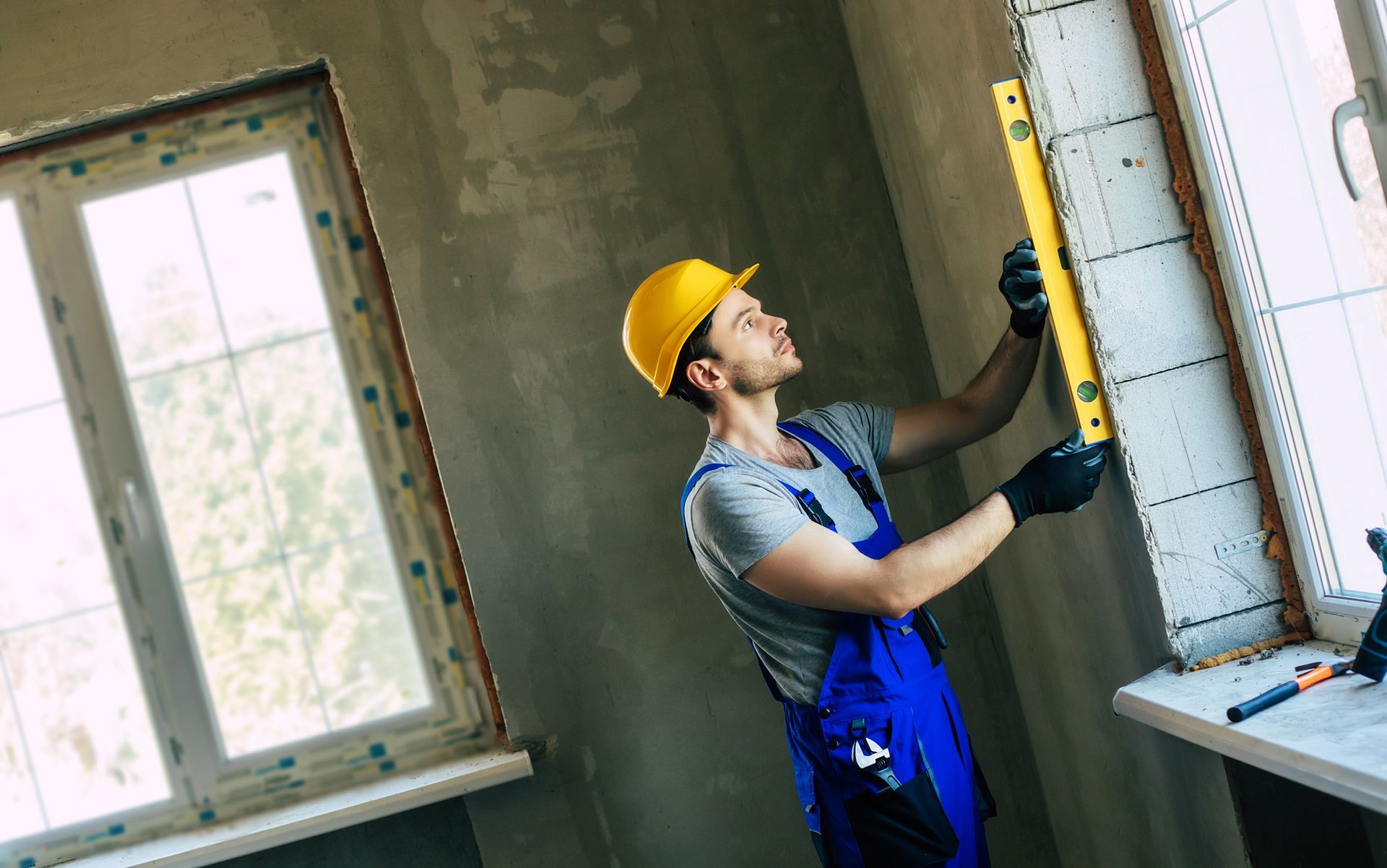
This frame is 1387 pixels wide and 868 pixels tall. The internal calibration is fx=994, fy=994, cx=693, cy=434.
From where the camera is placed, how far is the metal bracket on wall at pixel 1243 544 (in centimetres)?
156

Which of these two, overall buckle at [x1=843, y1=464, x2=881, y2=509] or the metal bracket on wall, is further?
overall buckle at [x1=843, y1=464, x2=881, y2=509]

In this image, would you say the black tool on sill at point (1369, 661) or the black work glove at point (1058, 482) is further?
the black work glove at point (1058, 482)

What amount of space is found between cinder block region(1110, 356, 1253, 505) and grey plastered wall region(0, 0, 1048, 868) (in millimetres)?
997

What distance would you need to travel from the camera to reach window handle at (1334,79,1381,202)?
1249 mm

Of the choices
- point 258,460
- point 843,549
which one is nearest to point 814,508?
point 843,549

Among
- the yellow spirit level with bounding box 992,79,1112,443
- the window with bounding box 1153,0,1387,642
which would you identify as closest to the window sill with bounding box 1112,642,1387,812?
the window with bounding box 1153,0,1387,642

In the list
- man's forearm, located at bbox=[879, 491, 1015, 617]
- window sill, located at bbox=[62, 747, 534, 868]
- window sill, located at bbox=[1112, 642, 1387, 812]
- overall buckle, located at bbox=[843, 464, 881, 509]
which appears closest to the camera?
window sill, located at bbox=[1112, 642, 1387, 812]

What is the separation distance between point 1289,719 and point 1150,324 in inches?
23.9

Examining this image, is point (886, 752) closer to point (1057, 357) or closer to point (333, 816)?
point (1057, 357)

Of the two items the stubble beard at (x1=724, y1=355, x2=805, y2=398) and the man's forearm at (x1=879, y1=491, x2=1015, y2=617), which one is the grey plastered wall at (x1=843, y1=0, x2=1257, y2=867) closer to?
the man's forearm at (x1=879, y1=491, x2=1015, y2=617)

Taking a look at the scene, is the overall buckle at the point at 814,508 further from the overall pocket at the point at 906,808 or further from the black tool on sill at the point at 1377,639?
the black tool on sill at the point at 1377,639

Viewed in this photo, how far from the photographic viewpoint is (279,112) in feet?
8.72

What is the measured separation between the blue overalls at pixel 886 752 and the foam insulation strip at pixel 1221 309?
0.42 metres

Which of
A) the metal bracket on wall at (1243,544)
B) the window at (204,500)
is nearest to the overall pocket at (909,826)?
the metal bracket on wall at (1243,544)
